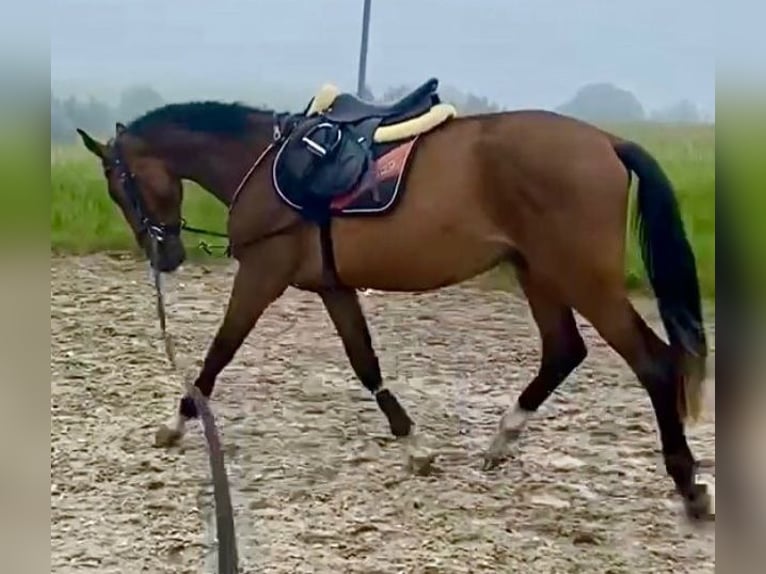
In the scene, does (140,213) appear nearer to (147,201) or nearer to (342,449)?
(147,201)

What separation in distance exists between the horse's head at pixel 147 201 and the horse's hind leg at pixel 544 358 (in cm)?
48

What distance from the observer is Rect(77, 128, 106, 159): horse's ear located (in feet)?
5.06

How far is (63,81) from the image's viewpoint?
1526 mm

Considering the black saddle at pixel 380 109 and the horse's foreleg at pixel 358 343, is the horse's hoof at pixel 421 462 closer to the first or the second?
the horse's foreleg at pixel 358 343

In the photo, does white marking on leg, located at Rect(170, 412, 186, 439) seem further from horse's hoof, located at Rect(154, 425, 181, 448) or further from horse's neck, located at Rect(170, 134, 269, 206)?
horse's neck, located at Rect(170, 134, 269, 206)

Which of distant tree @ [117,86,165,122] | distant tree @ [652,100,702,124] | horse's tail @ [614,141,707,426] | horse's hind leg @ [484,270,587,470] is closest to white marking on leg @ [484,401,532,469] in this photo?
horse's hind leg @ [484,270,587,470]

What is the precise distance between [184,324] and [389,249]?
31cm

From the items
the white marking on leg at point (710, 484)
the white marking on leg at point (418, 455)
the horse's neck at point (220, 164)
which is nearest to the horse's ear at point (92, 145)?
the horse's neck at point (220, 164)

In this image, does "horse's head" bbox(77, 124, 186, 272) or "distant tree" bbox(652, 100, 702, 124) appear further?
"horse's head" bbox(77, 124, 186, 272)

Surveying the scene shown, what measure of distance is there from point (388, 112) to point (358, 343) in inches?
12.4

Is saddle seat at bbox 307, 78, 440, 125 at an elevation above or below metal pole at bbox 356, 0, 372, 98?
below

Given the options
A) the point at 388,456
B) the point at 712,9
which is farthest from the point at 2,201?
the point at 712,9

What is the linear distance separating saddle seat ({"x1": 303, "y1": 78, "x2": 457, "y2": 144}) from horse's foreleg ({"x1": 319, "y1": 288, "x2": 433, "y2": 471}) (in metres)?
0.22

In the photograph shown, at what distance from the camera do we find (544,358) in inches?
61.1
